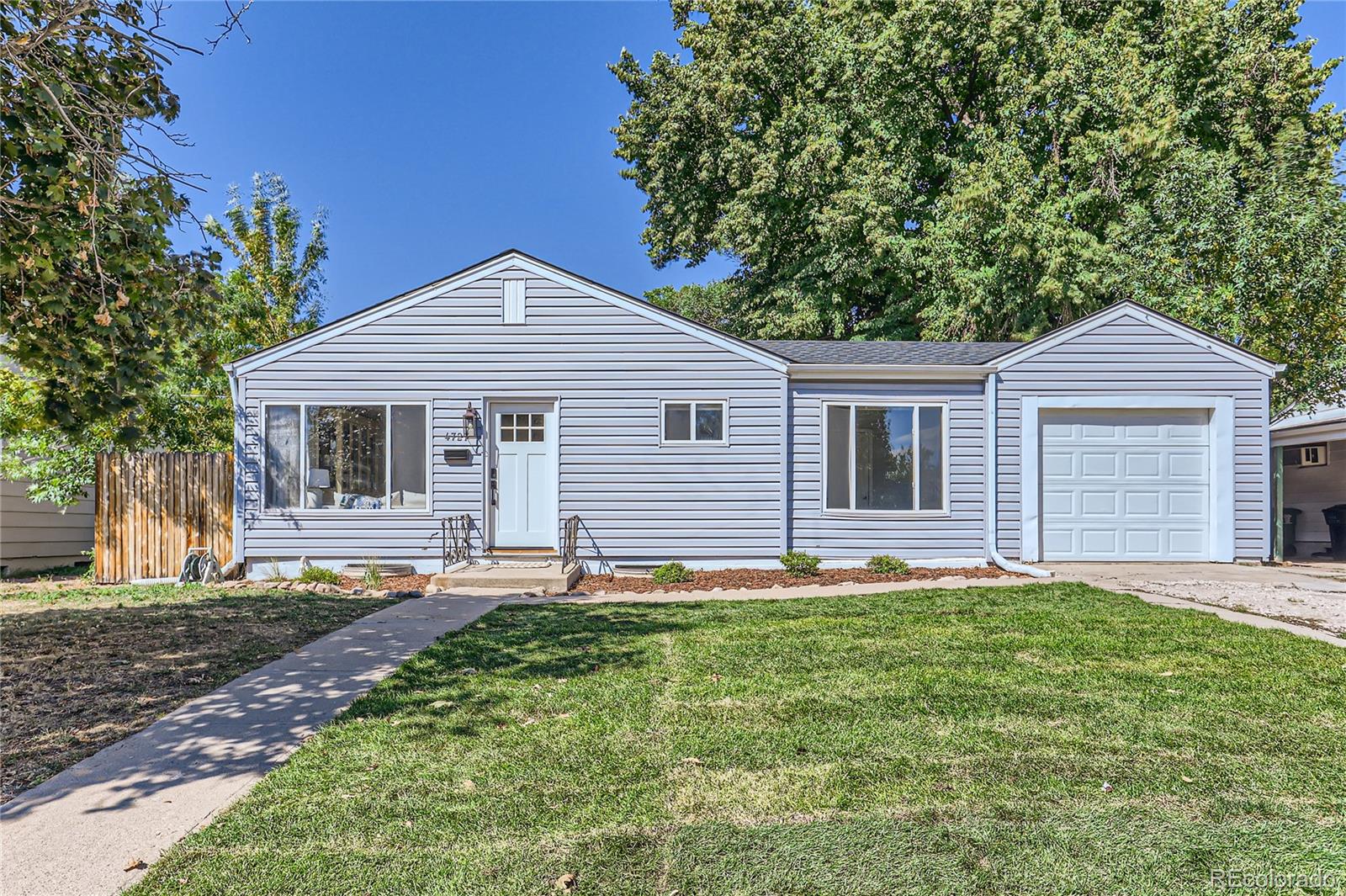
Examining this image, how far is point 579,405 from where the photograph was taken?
1046 centimetres

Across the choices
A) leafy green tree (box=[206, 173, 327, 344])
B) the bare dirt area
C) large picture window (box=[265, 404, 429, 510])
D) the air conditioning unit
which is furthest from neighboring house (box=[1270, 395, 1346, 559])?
leafy green tree (box=[206, 173, 327, 344])

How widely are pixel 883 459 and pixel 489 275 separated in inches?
254

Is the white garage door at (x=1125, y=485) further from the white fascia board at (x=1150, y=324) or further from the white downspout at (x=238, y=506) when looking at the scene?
the white downspout at (x=238, y=506)

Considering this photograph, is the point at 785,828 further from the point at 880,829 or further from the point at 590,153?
the point at 590,153

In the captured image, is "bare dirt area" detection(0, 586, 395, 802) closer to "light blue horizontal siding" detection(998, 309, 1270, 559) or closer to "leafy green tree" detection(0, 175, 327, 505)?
"leafy green tree" detection(0, 175, 327, 505)

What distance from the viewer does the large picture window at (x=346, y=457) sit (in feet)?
34.1

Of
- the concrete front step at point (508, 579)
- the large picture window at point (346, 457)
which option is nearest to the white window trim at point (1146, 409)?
the concrete front step at point (508, 579)

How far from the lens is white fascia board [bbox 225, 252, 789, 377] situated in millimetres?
10375

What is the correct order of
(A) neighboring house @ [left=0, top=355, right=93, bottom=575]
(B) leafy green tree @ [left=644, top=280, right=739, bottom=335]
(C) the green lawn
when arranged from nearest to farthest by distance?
(C) the green lawn < (A) neighboring house @ [left=0, top=355, right=93, bottom=575] < (B) leafy green tree @ [left=644, top=280, right=739, bottom=335]

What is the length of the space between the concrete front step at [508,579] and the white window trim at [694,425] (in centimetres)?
244

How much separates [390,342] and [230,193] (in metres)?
10.5

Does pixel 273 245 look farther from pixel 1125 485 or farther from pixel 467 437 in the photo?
pixel 1125 485

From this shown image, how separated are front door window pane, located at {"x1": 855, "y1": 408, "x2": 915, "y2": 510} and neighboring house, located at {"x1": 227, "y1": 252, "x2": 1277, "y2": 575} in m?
0.03

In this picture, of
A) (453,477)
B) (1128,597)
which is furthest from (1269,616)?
(453,477)
